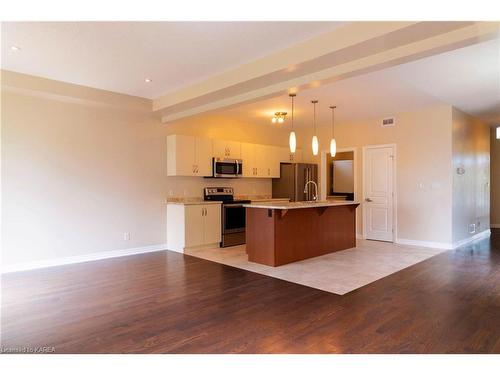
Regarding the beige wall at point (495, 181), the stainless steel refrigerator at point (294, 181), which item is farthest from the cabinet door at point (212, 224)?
the beige wall at point (495, 181)

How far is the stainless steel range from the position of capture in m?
6.50

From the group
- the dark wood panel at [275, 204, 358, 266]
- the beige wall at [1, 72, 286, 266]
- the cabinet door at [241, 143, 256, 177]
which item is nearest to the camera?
the beige wall at [1, 72, 286, 266]

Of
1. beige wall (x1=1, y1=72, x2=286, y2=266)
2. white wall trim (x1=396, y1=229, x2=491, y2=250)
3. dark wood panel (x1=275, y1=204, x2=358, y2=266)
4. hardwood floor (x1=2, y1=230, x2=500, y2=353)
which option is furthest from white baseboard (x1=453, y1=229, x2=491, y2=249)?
beige wall (x1=1, y1=72, x2=286, y2=266)

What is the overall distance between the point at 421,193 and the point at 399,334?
4584 mm

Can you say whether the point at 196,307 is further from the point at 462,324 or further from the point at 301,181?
the point at 301,181

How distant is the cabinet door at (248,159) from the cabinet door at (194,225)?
1.55 metres

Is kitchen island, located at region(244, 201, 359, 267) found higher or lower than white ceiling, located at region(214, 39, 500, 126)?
lower

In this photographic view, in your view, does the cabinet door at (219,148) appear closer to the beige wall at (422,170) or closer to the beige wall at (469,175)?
the beige wall at (422,170)

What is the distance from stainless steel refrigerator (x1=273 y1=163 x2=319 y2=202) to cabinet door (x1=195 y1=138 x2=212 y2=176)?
212cm

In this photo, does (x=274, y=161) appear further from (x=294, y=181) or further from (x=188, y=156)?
(x=188, y=156)

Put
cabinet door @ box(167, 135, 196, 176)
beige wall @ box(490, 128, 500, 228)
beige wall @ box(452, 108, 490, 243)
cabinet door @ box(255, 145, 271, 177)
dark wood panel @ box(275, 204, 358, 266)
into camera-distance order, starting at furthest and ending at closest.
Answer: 1. beige wall @ box(490, 128, 500, 228)
2. cabinet door @ box(255, 145, 271, 177)
3. beige wall @ box(452, 108, 490, 243)
4. cabinet door @ box(167, 135, 196, 176)
5. dark wood panel @ box(275, 204, 358, 266)

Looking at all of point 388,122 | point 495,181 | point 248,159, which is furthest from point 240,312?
point 495,181

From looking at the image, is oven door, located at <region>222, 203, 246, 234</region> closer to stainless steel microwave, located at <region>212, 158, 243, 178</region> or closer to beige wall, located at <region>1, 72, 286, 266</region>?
stainless steel microwave, located at <region>212, 158, 243, 178</region>

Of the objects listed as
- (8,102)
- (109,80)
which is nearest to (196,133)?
(109,80)
